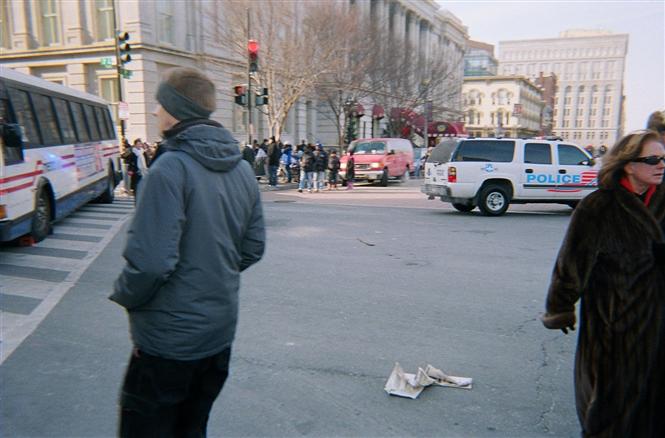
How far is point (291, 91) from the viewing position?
85.4 feet

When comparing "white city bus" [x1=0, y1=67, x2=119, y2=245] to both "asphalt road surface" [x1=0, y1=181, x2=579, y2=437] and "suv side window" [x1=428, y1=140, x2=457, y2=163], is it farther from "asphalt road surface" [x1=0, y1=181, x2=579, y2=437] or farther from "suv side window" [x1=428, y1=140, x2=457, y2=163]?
"suv side window" [x1=428, y1=140, x2=457, y2=163]

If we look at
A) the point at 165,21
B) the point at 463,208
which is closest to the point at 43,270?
the point at 463,208

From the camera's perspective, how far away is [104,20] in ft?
86.7

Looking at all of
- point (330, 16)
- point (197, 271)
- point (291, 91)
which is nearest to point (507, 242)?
point (197, 271)

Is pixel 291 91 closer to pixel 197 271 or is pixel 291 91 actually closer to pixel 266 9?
pixel 266 9

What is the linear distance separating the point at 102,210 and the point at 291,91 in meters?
14.3

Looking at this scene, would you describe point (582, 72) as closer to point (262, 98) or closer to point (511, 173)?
point (262, 98)

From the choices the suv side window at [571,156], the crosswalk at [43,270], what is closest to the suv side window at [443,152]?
the suv side window at [571,156]

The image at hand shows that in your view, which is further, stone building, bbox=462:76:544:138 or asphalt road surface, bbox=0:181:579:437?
stone building, bbox=462:76:544:138

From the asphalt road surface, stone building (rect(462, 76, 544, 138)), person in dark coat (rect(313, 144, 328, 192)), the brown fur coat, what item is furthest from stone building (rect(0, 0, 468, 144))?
stone building (rect(462, 76, 544, 138))

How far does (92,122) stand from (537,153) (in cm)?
1146

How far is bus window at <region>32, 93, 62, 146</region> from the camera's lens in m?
9.48

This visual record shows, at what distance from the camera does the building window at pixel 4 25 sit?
28406 mm

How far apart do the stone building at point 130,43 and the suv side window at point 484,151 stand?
16.2m
